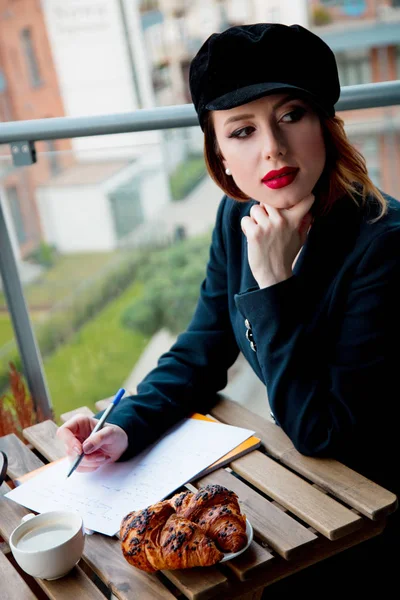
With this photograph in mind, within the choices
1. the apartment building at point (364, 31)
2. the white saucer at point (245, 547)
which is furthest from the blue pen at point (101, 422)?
the apartment building at point (364, 31)

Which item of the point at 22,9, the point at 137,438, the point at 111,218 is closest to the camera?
the point at 137,438

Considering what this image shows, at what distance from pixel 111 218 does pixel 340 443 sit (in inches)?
92.3

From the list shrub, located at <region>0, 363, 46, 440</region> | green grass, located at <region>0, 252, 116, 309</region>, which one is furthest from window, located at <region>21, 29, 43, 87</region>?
shrub, located at <region>0, 363, 46, 440</region>

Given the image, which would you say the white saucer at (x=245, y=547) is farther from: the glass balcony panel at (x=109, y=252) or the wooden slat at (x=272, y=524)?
the glass balcony panel at (x=109, y=252)

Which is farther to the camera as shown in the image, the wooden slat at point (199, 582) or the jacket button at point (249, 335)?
the jacket button at point (249, 335)

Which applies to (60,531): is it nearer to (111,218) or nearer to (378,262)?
(378,262)

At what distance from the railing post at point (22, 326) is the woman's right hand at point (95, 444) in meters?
0.71

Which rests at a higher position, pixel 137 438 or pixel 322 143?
pixel 322 143

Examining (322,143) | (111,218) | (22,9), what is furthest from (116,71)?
(322,143)

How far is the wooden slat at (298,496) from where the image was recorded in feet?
3.33

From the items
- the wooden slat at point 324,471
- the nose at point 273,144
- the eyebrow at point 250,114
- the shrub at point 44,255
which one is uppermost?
the eyebrow at point 250,114

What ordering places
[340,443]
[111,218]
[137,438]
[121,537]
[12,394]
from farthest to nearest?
[111,218]
[12,394]
[137,438]
[340,443]
[121,537]

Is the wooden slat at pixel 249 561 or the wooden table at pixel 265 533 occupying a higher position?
the wooden slat at pixel 249 561

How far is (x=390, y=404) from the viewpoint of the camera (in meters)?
1.20
